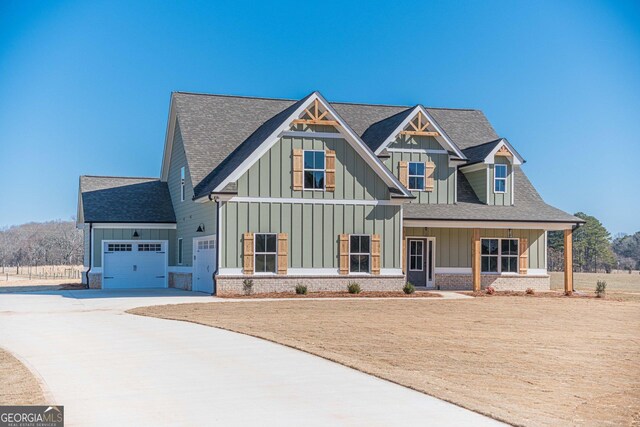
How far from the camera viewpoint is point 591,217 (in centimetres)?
8925

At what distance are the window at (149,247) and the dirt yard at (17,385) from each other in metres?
23.8

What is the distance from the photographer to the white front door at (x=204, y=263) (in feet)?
98.0

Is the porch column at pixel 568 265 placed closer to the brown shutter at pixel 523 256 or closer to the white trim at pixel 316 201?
the brown shutter at pixel 523 256

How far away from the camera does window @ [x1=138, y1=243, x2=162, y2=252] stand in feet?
119

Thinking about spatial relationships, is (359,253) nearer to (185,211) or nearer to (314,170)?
(314,170)

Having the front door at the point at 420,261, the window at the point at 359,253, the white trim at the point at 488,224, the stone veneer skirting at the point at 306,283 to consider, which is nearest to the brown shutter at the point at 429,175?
the front door at the point at 420,261

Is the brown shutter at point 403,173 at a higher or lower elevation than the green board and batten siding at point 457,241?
higher

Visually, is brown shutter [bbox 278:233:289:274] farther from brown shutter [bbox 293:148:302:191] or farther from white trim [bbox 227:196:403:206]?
brown shutter [bbox 293:148:302:191]

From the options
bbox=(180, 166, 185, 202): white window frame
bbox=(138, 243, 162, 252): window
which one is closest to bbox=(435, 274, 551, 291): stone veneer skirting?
bbox=(180, 166, 185, 202): white window frame

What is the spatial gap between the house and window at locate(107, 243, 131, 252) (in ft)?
0.15


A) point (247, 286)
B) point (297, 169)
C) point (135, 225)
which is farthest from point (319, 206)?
point (135, 225)

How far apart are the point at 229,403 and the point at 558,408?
→ 161 inches

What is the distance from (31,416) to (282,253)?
20.6 metres

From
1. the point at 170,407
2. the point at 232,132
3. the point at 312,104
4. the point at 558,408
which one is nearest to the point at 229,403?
the point at 170,407
